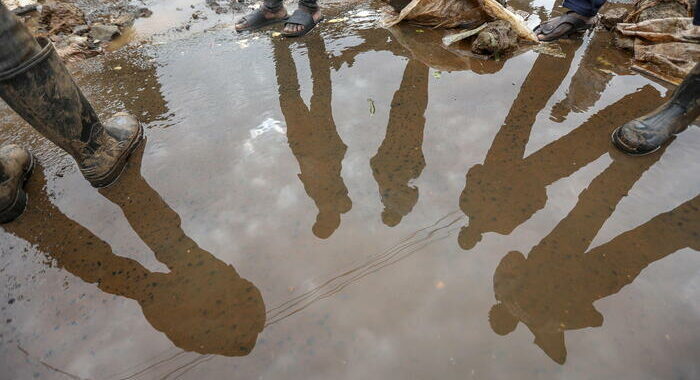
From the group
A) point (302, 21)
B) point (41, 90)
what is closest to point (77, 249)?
point (41, 90)

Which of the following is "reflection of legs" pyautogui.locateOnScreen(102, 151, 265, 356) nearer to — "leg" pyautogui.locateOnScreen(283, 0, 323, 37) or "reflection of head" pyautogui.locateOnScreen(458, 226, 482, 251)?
"reflection of head" pyautogui.locateOnScreen(458, 226, 482, 251)

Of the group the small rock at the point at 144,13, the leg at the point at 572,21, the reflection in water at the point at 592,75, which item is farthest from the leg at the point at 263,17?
the reflection in water at the point at 592,75

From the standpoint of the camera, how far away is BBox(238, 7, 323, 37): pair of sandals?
2.92 meters

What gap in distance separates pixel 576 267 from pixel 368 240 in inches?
33.4

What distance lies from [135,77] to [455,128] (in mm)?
2421

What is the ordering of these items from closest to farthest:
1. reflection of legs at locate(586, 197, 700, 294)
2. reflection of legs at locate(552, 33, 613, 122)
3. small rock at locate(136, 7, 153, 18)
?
1. reflection of legs at locate(586, 197, 700, 294)
2. reflection of legs at locate(552, 33, 613, 122)
3. small rock at locate(136, 7, 153, 18)

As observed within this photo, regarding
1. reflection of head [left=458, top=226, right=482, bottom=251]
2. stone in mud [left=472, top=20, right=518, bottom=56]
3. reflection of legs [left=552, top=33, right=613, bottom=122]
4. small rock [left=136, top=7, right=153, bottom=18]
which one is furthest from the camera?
small rock [left=136, top=7, right=153, bottom=18]

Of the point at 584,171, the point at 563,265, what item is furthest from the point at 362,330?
the point at 584,171

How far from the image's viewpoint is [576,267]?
4.38ft

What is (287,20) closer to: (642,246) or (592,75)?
(592,75)

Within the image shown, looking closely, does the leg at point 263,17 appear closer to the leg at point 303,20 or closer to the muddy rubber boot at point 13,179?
the leg at point 303,20

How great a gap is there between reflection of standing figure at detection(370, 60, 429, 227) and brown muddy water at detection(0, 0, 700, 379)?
0.04 feet

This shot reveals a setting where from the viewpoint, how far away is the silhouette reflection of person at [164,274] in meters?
1.25

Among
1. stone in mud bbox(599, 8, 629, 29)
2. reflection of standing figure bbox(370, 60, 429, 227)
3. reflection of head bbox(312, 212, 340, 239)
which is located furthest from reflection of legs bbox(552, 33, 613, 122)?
reflection of head bbox(312, 212, 340, 239)
